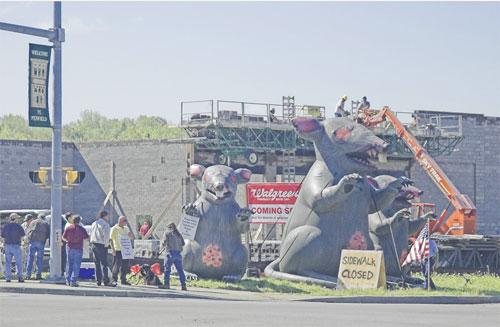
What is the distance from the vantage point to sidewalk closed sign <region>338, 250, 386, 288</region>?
78.5 ft

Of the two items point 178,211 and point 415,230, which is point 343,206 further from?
point 178,211

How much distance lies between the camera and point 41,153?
51750 mm

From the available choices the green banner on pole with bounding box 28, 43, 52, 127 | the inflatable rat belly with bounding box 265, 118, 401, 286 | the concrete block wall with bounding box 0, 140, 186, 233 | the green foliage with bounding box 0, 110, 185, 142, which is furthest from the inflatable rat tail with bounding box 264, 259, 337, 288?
the green foliage with bounding box 0, 110, 185, 142

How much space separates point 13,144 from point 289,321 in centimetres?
3667

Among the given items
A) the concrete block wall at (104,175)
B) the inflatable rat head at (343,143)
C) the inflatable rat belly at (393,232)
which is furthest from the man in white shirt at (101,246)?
the concrete block wall at (104,175)

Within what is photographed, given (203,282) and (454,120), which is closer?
(203,282)

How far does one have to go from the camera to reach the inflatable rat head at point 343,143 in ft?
82.1

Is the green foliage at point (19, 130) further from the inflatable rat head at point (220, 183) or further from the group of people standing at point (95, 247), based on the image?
the group of people standing at point (95, 247)

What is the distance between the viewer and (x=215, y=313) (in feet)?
57.8

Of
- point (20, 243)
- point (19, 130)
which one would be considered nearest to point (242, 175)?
point (20, 243)

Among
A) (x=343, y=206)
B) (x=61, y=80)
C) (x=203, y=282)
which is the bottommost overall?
(x=203, y=282)

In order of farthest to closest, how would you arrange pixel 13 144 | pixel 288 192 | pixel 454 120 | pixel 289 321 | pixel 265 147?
pixel 454 120
pixel 13 144
pixel 265 147
pixel 288 192
pixel 289 321

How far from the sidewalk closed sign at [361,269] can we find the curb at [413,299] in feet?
4.15

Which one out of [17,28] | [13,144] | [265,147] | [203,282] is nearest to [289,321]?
[203,282]
